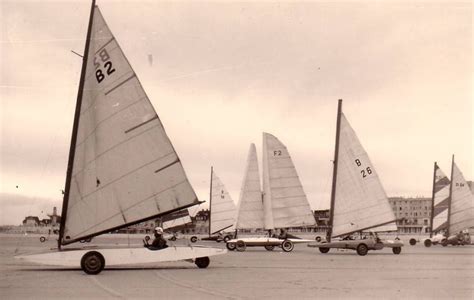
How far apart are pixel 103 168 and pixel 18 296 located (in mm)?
6884

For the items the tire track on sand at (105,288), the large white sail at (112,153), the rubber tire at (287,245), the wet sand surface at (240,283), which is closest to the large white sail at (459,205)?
the rubber tire at (287,245)

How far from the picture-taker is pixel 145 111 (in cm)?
1878

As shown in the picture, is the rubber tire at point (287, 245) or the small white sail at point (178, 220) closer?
the rubber tire at point (287, 245)

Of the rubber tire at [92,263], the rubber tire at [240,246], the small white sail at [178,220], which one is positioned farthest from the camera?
the small white sail at [178,220]

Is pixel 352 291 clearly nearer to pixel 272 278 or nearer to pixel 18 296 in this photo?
pixel 272 278

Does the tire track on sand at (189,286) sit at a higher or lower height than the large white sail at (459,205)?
lower

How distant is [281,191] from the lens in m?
39.2

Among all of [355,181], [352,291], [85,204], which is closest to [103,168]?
[85,204]

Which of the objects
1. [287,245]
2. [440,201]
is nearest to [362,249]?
[287,245]

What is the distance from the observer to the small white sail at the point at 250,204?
144 feet

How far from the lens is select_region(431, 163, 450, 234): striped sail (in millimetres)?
52094

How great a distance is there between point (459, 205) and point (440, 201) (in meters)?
2.63

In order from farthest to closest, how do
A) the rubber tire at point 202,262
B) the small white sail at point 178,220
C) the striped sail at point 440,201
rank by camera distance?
the small white sail at point 178,220, the striped sail at point 440,201, the rubber tire at point 202,262

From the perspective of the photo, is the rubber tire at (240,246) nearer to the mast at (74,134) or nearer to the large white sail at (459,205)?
the mast at (74,134)
